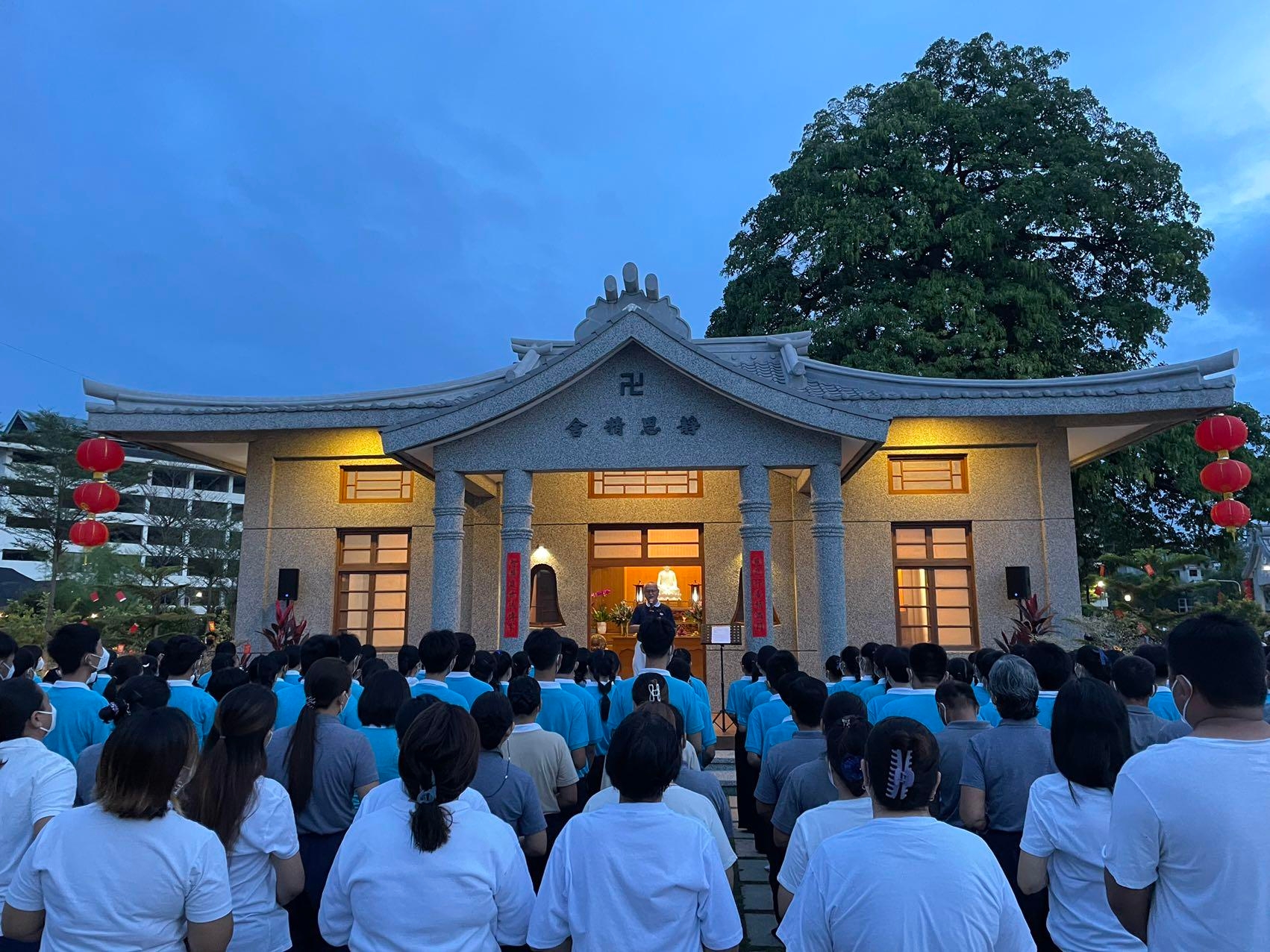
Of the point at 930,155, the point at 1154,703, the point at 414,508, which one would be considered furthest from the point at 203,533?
the point at 1154,703

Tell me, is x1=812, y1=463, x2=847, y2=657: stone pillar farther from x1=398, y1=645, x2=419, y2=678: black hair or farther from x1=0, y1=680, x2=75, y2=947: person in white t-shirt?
x1=0, y1=680, x2=75, y2=947: person in white t-shirt

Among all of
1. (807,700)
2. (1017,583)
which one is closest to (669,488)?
(1017,583)

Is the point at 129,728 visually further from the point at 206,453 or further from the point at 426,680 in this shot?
the point at 206,453

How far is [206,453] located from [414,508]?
399cm

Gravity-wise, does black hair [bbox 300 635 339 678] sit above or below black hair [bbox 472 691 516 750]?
above

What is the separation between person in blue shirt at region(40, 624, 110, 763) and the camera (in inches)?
177

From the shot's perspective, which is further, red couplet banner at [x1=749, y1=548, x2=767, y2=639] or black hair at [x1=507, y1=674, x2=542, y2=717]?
red couplet banner at [x1=749, y1=548, x2=767, y2=639]

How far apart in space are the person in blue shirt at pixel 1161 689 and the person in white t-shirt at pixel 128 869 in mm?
4835

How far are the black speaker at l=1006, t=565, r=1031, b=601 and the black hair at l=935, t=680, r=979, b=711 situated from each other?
370 inches

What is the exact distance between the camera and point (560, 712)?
5066 millimetres

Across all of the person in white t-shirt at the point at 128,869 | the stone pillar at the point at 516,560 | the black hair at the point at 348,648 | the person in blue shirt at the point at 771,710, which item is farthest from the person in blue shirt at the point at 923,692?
the stone pillar at the point at 516,560

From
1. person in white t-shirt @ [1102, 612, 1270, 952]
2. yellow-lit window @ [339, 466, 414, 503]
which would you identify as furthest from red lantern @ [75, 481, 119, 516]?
person in white t-shirt @ [1102, 612, 1270, 952]

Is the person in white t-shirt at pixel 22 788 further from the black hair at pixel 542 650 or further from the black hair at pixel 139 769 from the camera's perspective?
the black hair at pixel 542 650

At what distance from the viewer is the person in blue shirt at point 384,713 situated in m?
3.92
